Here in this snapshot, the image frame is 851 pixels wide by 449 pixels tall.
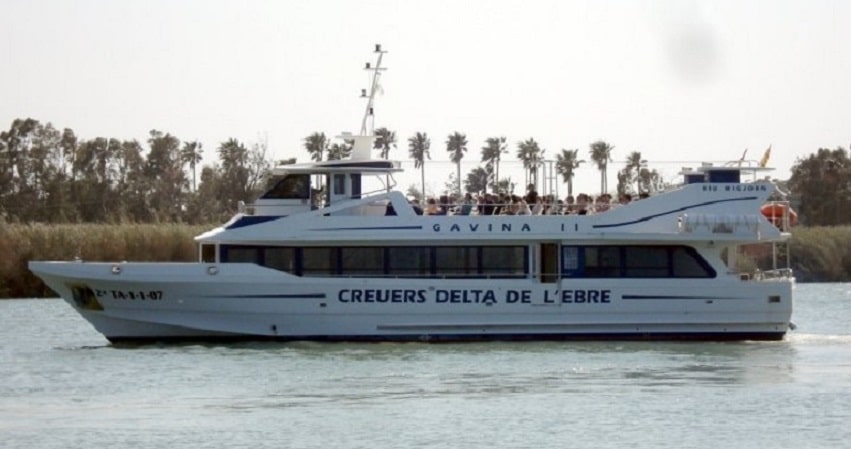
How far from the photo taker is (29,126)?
304ft

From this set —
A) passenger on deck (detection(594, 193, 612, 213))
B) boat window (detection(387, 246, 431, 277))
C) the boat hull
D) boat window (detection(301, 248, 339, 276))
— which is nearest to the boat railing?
the boat hull

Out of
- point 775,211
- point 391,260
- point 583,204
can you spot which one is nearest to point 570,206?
point 583,204

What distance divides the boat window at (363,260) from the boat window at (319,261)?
187 mm

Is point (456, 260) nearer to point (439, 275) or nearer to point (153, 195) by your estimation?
point (439, 275)

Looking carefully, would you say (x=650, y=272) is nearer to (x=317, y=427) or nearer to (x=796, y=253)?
(x=317, y=427)

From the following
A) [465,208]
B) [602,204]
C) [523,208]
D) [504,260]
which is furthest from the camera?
[602,204]

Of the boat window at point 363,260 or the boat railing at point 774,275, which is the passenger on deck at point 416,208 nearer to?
the boat window at point 363,260

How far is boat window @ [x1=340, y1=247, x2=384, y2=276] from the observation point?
3631 cm

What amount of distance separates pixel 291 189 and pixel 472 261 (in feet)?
12.2

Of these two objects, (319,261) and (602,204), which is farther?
(602,204)

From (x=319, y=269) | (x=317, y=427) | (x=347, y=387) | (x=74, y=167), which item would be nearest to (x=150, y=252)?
(x=319, y=269)

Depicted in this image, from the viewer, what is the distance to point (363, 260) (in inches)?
1432

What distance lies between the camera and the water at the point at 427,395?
84.6ft

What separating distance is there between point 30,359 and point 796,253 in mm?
41143
